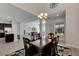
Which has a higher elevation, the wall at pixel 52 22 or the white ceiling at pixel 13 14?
the white ceiling at pixel 13 14

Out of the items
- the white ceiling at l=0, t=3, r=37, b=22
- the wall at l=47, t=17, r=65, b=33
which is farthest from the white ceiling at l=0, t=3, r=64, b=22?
the wall at l=47, t=17, r=65, b=33

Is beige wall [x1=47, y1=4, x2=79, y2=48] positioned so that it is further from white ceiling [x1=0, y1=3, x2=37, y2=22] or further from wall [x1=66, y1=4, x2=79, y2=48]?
white ceiling [x1=0, y1=3, x2=37, y2=22]

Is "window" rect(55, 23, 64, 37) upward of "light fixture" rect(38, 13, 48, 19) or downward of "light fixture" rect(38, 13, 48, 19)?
downward

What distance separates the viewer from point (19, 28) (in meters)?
2.15

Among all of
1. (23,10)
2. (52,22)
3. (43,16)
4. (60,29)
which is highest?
(23,10)

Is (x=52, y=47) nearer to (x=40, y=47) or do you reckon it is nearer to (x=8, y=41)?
(x=40, y=47)

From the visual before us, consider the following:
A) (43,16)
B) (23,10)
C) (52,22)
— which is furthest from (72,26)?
(23,10)

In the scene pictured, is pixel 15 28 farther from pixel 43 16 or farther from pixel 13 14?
pixel 43 16

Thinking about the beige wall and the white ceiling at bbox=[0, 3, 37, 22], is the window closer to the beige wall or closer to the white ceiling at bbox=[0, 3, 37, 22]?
the beige wall

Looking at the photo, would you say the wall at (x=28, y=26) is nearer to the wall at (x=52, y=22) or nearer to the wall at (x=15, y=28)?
the wall at (x=15, y=28)

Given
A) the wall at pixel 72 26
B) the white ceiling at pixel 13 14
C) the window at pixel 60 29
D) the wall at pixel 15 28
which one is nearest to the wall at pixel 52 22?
the window at pixel 60 29

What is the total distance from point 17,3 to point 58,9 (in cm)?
91

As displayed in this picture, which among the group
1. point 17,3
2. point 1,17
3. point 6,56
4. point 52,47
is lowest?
point 6,56

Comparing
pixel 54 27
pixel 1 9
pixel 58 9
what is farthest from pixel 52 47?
pixel 1 9
